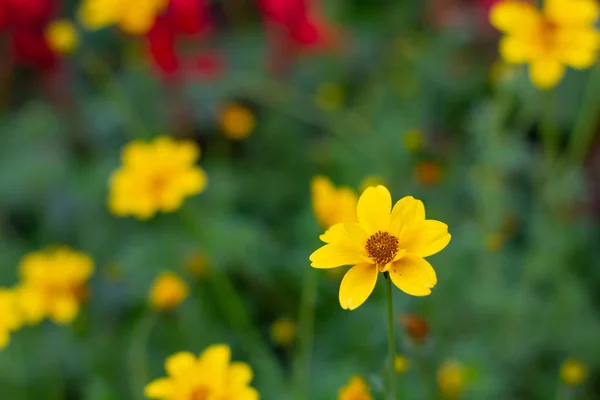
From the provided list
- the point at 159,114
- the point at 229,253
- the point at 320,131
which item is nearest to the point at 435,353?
the point at 229,253

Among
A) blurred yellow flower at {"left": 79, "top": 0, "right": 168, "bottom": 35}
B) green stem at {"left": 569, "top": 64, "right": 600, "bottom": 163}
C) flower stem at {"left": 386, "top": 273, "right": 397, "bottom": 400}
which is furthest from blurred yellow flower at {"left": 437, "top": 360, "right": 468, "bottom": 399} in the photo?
blurred yellow flower at {"left": 79, "top": 0, "right": 168, "bottom": 35}

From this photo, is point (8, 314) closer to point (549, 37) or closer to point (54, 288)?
point (54, 288)

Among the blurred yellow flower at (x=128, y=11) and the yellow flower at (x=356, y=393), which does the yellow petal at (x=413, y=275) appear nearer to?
the yellow flower at (x=356, y=393)

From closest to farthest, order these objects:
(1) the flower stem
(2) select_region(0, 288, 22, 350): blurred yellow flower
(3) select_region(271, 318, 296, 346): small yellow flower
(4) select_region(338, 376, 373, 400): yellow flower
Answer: (1) the flower stem
(4) select_region(338, 376, 373, 400): yellow flower
(2) select_region(0, 288, 22, 350): blurred yellow flower
(3) select_region(271, 318, 296, 346): small yellow flower

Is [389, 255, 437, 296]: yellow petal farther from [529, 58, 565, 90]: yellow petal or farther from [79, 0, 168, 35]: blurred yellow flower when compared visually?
[79, 0, 168, 35]: blurred yellow flower

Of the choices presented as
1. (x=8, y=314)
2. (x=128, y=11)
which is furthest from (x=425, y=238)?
(x=128, y=11)

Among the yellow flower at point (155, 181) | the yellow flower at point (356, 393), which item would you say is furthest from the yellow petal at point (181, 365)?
the yellow flower at point (155, 181)
